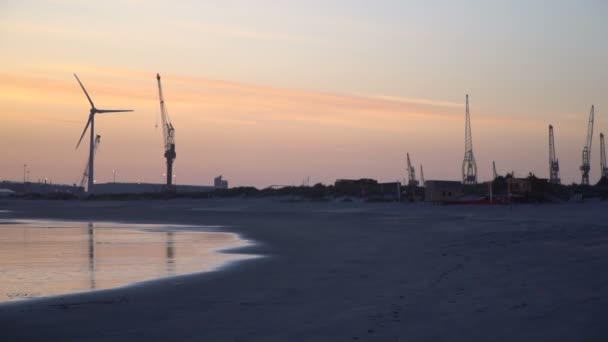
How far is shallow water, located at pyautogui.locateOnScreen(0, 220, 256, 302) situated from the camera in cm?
1430

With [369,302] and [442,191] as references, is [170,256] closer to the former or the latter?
[369,302]

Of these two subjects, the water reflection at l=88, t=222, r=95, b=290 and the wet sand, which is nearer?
the wet sand

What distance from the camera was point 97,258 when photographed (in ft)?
64.6

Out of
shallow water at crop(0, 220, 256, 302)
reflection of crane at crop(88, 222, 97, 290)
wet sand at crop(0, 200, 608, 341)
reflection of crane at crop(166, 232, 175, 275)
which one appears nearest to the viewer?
wet sand at crop(0, 200, 608, 341)

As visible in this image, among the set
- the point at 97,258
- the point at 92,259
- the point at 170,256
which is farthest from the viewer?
the point at 170,256

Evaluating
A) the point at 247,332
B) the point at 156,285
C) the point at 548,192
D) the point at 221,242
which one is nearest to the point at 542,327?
the point at 247,332

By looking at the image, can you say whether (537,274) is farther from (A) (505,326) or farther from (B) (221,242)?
(B) (221,242)

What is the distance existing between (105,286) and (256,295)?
11.4 feet

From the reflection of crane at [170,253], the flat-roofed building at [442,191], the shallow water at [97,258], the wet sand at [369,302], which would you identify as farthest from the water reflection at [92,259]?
the flat-roofed building at [442,191]

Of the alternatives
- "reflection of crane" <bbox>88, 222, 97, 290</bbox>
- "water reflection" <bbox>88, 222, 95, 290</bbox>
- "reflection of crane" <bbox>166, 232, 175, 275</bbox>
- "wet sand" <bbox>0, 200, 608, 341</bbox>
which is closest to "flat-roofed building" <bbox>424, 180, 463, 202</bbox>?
"reflection of crane" <bbox>166, 232, 175, 275</bbox>

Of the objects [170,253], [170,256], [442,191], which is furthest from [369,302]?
[442,191]

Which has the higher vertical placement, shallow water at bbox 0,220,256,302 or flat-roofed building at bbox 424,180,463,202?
flat-roofed building at bbox 424,180,463,202

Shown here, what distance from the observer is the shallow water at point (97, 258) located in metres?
14.3

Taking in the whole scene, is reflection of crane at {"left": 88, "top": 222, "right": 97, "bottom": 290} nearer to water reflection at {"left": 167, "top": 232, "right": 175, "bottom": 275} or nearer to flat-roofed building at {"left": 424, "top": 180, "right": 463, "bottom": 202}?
water reflection at {"left": 167, "top": 232, "right": 175, "bottom": 275}
